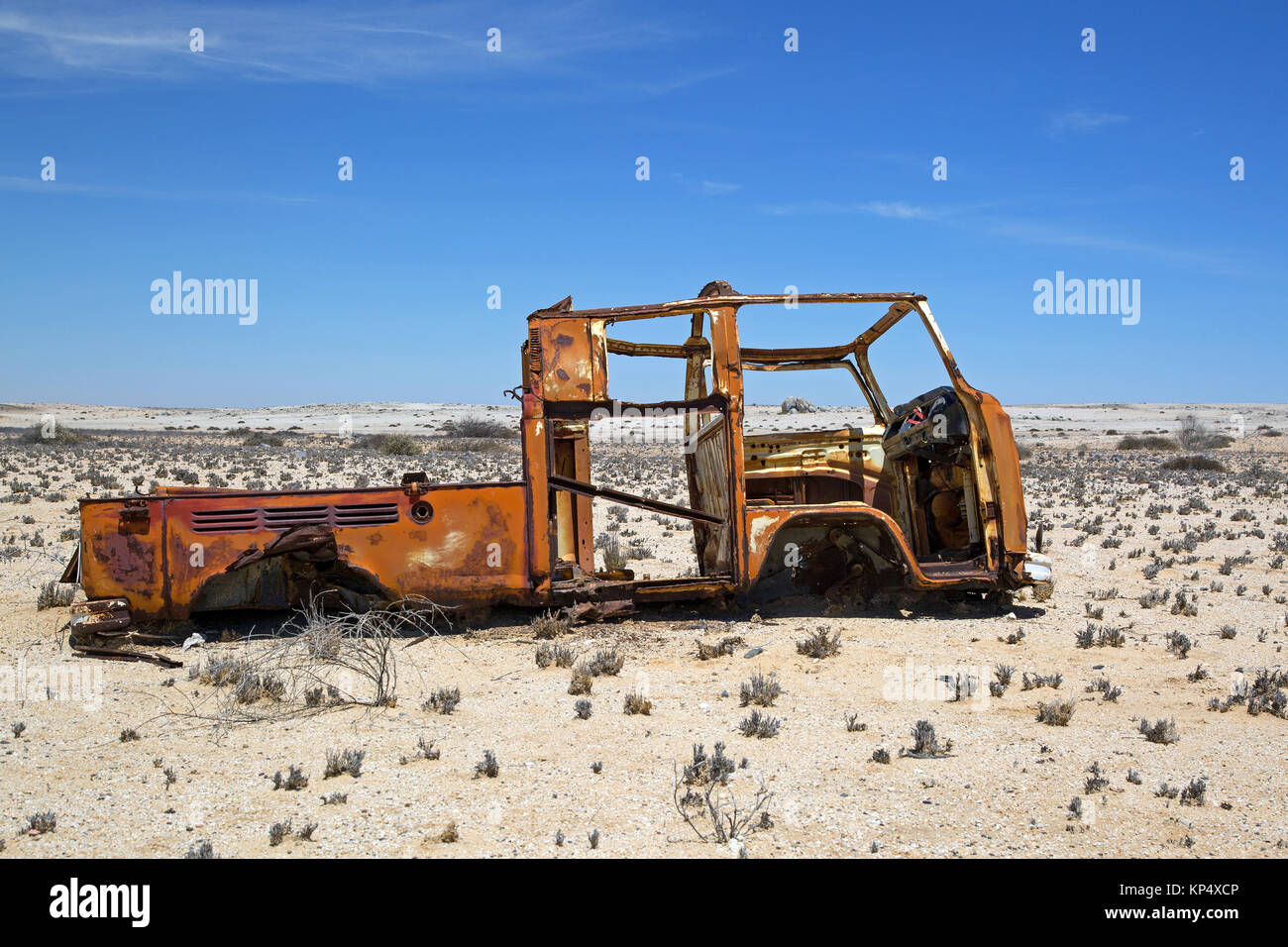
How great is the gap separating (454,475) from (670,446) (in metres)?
23.4

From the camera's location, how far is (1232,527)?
1376 cm

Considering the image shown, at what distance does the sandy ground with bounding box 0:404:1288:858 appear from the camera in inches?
144

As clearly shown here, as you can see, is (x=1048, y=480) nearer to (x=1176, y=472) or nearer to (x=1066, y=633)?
(x=1176, y=472)

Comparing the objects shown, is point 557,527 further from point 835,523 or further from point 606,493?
point 835,523

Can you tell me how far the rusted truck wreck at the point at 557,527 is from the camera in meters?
6.50

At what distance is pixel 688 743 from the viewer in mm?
4711

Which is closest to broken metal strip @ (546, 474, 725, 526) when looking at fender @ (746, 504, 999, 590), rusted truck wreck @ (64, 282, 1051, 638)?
rusted truck wreck @ (64, 282, 1051, 638)

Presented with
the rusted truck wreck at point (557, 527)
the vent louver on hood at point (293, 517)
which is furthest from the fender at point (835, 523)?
the vent louver on hood at point (293, 517)

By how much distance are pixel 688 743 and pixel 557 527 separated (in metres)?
3.21

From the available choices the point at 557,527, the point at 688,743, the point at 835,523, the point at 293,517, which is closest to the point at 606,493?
the point at 557,527

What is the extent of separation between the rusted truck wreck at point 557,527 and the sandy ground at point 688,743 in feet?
1.27

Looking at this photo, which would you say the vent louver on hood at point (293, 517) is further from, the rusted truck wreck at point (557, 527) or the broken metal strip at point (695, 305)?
the broken metal strip at point (695, 305)
